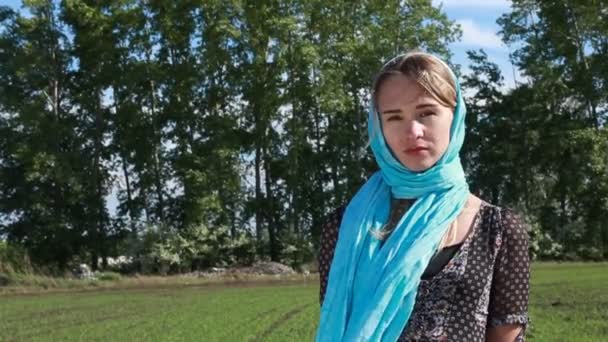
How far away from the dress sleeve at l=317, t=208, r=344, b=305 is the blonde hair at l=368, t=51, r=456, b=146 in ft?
1.01

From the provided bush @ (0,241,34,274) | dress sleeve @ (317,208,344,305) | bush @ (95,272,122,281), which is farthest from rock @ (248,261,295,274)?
dress sleeve @ (317,208,344,305)

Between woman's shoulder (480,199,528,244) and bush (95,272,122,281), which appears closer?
woman's shoulder (480,199,528,244)

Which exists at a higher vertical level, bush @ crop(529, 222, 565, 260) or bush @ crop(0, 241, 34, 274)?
bush @ crop(0, 241, 34, 274)

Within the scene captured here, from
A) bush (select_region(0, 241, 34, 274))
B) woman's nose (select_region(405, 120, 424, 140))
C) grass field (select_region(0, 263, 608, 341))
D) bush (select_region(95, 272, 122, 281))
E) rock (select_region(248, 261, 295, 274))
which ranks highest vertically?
bush (select_region(0, 241, 34, 274))

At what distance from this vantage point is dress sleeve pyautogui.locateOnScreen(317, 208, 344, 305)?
241 cm

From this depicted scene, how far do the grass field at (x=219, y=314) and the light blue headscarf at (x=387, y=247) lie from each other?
31.6 feet

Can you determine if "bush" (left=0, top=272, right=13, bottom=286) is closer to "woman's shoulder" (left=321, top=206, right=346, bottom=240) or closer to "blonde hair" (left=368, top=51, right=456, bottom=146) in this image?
"woman's shoulder" (left=321, top=206, right=346, bottom=240)

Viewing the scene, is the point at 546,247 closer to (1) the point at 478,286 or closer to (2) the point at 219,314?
(2) the point at 219,314

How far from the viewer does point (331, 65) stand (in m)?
37.8

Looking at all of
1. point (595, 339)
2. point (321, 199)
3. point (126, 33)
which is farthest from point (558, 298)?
point (126, 33)

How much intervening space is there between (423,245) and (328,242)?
386 millimetres

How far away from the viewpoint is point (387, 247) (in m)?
2.17

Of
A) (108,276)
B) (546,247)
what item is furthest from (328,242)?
(546,247)

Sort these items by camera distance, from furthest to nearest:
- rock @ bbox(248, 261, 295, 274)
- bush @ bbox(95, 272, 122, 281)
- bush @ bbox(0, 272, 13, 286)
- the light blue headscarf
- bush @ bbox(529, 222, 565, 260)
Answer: bush @ bbox(529, 222, 565, 260), rock @ bbox(248, 261, 295, 274), bush @ bbox(95, 272, 122, 281), bush @ bbox(0, 272, 13, 286), the light blue headscarf
